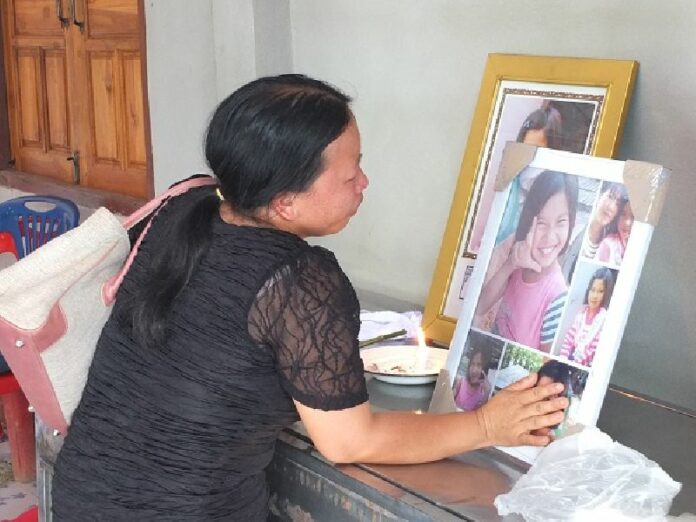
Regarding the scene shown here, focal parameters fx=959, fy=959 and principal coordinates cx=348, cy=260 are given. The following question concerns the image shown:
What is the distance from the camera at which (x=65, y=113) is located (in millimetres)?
3658

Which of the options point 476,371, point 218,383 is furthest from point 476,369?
point 218,383

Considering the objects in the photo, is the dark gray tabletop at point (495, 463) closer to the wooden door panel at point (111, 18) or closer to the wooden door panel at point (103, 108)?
the wooden door panel at point (111, 18)

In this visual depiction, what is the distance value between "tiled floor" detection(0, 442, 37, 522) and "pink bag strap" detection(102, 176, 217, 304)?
1476 mm

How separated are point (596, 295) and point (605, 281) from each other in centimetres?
2

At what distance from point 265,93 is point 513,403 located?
46 centimetres

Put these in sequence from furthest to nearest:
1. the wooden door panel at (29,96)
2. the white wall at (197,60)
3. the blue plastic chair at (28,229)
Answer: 1. the wooden door panel at (29,96)
2. the blue plastic chair at (28,229)
3. the white wall at (197,60)

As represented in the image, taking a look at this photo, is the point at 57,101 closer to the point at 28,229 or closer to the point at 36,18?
the point at 36,18

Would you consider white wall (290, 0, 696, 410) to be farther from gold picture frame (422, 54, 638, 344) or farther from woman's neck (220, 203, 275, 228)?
woman's neck (220, 203, 275, 228)

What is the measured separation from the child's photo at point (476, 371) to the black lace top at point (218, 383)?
0.71 ft

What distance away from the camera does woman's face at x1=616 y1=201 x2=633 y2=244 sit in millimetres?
1108

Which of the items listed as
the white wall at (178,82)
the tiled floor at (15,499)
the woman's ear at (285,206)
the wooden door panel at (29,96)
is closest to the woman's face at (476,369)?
the woman's ear at (285,206)

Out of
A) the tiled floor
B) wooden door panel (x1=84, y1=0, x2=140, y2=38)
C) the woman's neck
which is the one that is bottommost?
the tiled floor

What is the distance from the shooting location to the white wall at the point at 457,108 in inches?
56.3

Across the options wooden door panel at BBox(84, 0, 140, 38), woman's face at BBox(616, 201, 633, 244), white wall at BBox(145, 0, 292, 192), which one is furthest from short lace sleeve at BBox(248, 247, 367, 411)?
wooden door panel at BBox(84, 0, 140, 38)
